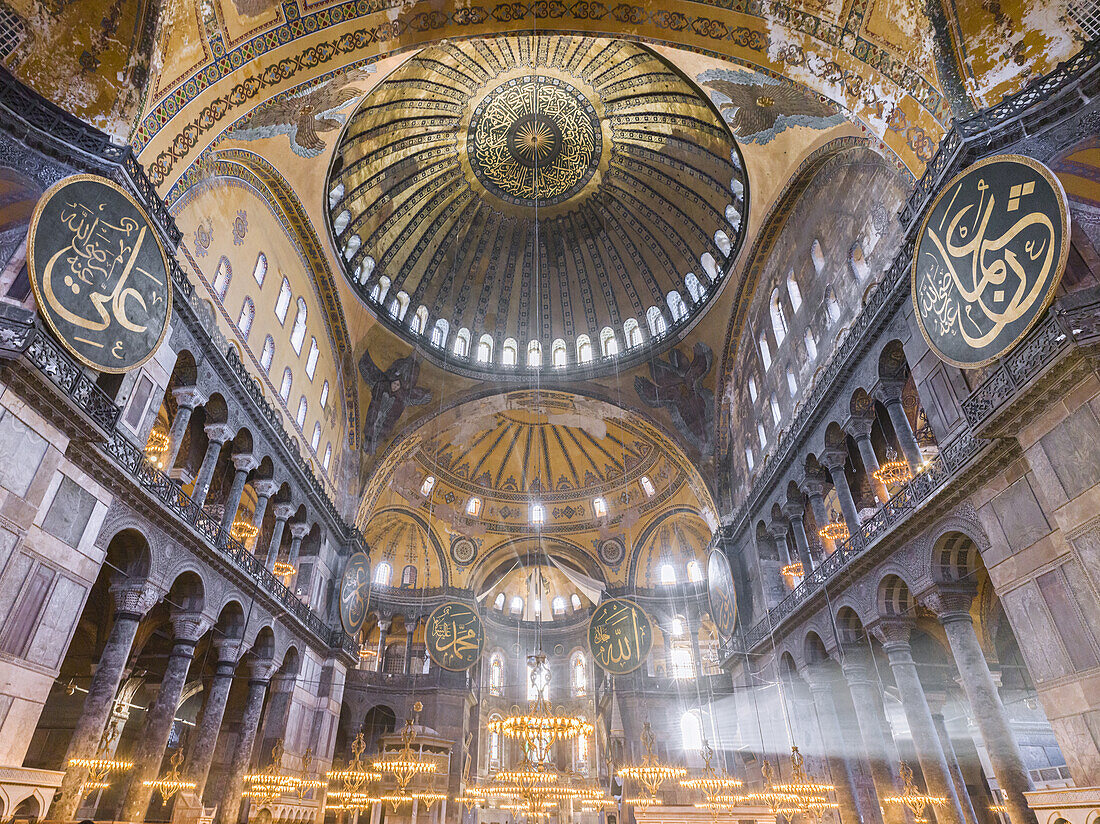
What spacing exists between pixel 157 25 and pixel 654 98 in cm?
1207

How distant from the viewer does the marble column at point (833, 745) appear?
11211mm

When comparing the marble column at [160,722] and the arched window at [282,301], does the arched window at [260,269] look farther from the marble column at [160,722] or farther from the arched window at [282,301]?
the marble column at [160,722]

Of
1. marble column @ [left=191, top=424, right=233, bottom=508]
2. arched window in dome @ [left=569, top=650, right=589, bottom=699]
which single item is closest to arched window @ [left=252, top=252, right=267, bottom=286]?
marble column @ [left=191, top=424, right=233, bottom=508]

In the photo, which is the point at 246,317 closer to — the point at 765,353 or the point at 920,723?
the point at 765,353

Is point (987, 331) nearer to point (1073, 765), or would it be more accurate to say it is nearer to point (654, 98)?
point (1073, 765)

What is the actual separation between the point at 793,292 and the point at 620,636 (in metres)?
9.10

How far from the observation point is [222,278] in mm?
11711

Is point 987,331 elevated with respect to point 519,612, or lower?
lower

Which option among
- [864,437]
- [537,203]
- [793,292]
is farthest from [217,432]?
[793,292]

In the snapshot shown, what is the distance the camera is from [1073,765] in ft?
19.7

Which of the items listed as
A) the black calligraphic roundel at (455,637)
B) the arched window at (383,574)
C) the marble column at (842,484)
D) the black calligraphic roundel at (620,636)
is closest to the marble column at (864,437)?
the marble column at (842,484)

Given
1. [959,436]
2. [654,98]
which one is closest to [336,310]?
[654,98]

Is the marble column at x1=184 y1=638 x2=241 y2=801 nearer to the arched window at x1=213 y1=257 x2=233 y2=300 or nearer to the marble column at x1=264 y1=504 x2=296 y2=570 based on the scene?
the marble column at x1=264 y1=504 x2=296 y2=570

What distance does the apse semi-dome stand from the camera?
16.1 m
